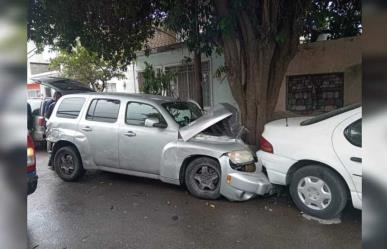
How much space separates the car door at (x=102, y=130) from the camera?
5828mm

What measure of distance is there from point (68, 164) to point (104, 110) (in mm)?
1319

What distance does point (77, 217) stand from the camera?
4.52m

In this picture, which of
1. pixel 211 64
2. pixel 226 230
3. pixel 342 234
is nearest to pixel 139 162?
pixel 226 230

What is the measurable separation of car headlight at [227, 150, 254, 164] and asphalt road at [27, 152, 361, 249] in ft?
2.12

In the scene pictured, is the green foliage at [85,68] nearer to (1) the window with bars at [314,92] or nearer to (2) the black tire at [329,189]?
(1) the window with bars at [314,92]

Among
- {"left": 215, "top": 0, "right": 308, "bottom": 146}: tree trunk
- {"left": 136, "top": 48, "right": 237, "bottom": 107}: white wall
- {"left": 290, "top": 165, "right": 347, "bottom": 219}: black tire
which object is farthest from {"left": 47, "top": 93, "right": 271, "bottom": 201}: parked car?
{"left": 136, "top": 48, "right": 237, "bottom": 107}: white wall

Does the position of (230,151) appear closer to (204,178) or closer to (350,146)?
(204,178)

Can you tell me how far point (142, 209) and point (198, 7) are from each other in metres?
4.14

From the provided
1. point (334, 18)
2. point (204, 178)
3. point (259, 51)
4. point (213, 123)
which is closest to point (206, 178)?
point (204, 178)

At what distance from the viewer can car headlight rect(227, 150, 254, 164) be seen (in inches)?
192

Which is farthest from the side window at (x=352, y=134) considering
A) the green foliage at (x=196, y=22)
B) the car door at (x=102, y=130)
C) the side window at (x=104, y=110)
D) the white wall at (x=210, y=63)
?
the white wall at (x=210, y=63)

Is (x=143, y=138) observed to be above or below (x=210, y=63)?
below

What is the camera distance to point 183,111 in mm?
6082

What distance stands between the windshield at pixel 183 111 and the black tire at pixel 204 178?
0.80 metres
